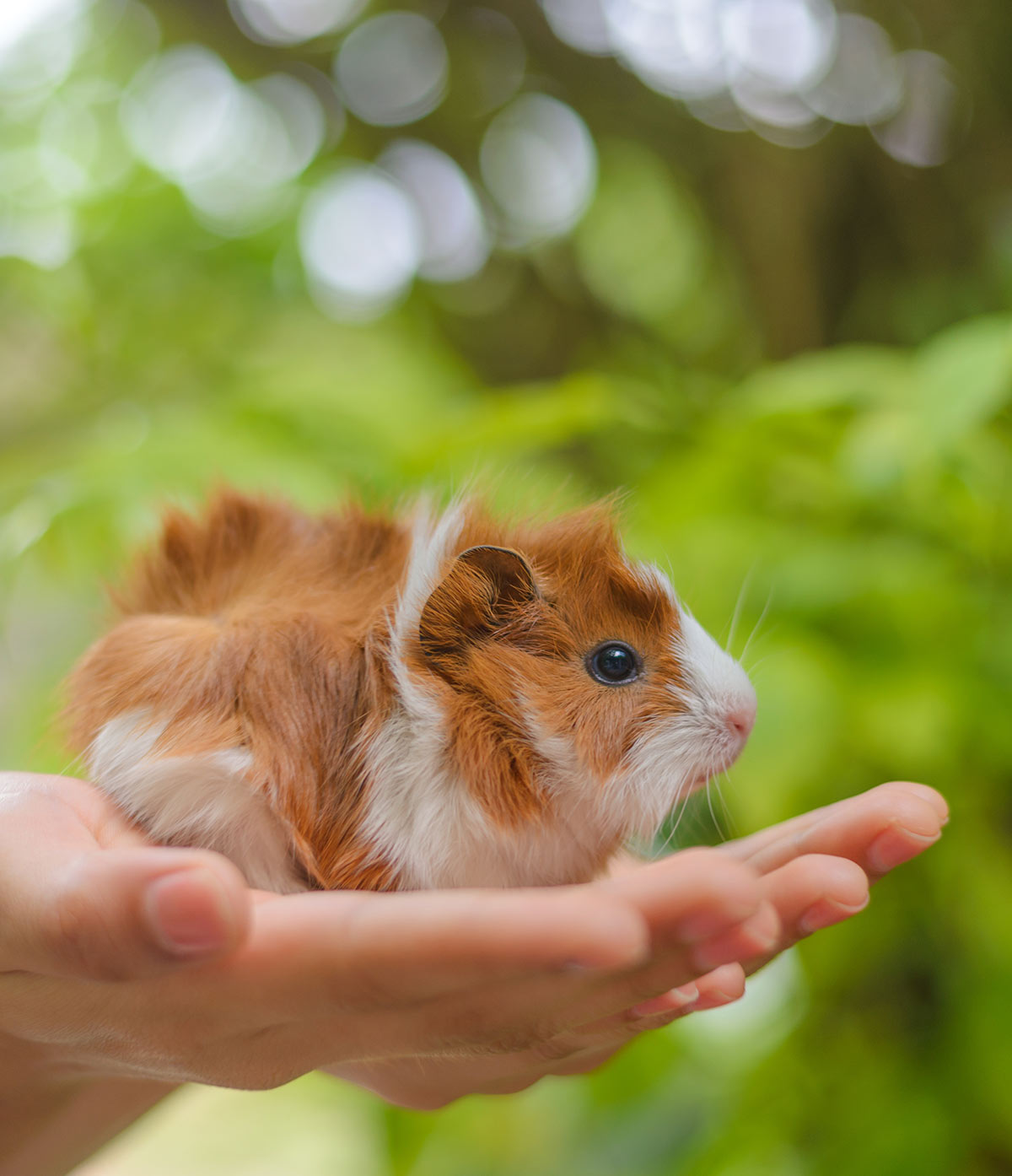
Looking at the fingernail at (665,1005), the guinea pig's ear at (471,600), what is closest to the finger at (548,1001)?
the fingernail at (665,1005)

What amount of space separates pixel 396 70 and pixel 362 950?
241 cm

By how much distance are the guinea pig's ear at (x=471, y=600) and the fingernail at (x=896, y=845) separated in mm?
400

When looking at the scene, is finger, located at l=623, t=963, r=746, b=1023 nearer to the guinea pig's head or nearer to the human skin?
the human skin

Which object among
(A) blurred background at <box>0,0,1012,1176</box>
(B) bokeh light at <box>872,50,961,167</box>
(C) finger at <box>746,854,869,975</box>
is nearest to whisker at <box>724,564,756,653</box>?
(A) blurred background at <box>0,0,1012,1176</box>

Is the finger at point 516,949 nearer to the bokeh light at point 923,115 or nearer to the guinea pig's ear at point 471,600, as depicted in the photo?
the guinea pig's ear at point 471,600

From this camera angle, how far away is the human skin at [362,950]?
611mm

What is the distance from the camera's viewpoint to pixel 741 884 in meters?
0.64

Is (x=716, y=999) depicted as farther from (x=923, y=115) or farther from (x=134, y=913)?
(x=923, y=115)

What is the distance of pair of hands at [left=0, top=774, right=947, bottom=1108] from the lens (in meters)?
0.61

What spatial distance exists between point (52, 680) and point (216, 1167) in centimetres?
200

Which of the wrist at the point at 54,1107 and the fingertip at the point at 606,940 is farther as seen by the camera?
the wrist at the point at 54,1107

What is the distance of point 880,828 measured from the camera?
0.88 metres

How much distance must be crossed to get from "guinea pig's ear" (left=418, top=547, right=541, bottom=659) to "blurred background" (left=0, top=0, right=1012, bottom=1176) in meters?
0.25

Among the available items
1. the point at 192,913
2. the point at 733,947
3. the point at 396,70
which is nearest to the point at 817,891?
the point at 733,947
